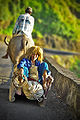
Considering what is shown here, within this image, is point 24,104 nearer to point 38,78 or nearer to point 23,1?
point 38,78

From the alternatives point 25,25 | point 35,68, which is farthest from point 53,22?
point 35,68

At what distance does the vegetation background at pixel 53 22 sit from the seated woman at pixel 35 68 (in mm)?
27225

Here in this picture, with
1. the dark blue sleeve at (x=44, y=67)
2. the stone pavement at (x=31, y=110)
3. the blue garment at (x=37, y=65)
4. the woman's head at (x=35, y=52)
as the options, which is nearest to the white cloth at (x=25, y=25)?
the woman's head at (x=35, y=52)

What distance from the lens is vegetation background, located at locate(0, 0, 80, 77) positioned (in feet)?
117

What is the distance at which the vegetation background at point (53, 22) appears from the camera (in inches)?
1403

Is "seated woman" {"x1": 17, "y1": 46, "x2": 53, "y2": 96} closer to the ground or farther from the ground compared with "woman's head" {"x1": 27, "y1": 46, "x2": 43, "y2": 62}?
closer to the ground

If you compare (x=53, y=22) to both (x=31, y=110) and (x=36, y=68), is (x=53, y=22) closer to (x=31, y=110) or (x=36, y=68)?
(x=36, y=68)

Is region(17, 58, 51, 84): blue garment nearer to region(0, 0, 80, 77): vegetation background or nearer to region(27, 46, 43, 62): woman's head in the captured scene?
→ region(27, 46, 43, 62): woman's head

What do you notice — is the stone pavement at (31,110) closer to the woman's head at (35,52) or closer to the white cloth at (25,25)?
the woman's head at (35,52)

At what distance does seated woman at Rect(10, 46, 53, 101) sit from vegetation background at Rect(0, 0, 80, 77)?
27.2 metres

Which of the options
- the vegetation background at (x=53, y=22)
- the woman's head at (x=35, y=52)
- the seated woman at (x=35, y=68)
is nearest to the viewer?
the seated woman at (x=35, y=68)

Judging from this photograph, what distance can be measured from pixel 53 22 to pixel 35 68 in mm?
40025

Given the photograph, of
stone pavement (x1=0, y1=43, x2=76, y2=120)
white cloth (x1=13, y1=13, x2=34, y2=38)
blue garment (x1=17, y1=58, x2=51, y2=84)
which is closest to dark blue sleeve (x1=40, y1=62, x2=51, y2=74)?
blue garment (x1=17, y1=58, x2=51, y2=84)

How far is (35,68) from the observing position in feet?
19.1
